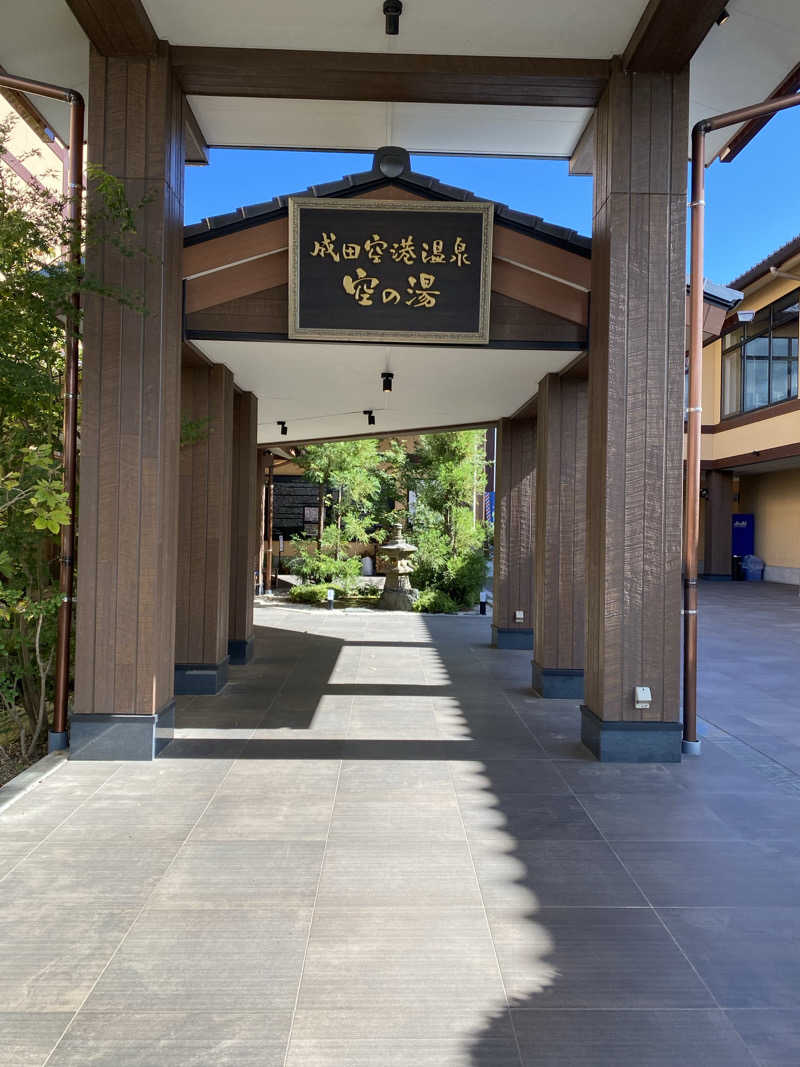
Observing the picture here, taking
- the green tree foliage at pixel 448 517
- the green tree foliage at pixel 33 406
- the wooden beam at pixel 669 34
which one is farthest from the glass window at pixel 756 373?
the green tree foliage at pixel 33 406

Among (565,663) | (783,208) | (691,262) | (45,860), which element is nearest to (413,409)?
(565,663)

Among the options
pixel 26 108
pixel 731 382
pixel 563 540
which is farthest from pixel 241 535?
pixel 731 382

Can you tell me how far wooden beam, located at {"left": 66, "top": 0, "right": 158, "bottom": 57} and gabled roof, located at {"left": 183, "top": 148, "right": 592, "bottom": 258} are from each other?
3.31ft

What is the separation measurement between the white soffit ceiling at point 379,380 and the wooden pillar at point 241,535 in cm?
29

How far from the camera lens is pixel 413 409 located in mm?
8859

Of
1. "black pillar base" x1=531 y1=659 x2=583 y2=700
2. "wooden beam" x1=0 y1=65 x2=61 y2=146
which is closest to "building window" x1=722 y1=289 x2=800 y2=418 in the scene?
"black pillar base" x1=531 y1=659 x2=583 y2=700

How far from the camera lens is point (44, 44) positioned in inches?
187

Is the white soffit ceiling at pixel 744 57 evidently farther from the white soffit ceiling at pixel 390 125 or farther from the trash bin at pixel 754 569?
the trash bin at pixel 754 569

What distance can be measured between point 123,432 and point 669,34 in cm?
381

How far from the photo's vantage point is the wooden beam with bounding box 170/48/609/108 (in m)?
4.71

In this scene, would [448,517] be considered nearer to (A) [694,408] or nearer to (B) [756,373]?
(A) [694,408]

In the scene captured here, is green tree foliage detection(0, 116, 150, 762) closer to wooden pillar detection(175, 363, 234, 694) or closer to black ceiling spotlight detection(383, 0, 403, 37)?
wooden pillar detection(175, 363, 234, 694)

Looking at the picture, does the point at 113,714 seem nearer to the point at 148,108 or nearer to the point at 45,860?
the point at 45,860

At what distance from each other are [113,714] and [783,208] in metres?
25.9
